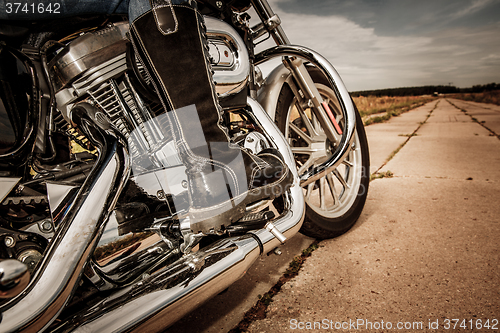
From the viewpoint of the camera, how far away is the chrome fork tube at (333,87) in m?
1.26

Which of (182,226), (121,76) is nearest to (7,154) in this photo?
(121,76)

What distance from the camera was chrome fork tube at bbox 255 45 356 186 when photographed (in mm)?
1263

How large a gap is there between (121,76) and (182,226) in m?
0.52

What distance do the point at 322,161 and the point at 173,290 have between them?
117 centimetres

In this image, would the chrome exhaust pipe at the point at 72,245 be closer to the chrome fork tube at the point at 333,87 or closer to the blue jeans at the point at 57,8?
the blue jeans at the point at 57,8

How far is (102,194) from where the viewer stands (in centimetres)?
69

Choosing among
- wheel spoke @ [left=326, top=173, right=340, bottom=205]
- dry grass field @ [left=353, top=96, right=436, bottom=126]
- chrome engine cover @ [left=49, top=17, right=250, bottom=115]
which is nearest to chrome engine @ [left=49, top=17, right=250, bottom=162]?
chrome engine cover @ [left=49, top=17, right=250, bottom=115]

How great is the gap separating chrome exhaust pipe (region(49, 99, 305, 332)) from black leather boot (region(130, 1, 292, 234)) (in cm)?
9

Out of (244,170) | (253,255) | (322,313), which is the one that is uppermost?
(244,170)

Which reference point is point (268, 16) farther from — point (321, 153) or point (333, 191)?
point (333, 191)

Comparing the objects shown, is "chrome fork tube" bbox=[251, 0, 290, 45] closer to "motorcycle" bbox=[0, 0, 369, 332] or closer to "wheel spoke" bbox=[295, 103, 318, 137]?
"motorcycle" bbox=[0, 0, 369, 332]

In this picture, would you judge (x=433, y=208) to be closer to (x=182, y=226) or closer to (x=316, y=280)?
(x=316, y=280)

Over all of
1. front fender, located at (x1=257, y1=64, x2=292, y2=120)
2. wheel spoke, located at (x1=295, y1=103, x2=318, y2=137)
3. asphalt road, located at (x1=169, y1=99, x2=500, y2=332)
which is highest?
front fender, located at (x1=257, y1=64, x2=292, y2=120)

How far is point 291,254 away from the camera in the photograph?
137 cm
